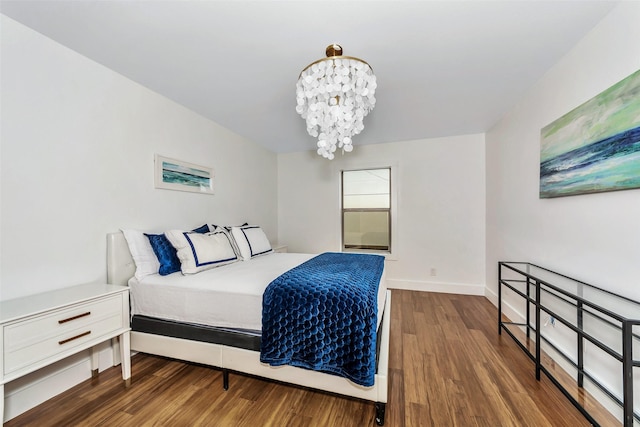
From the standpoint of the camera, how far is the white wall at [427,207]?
3.72 meters

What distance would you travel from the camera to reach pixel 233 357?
5.54ft

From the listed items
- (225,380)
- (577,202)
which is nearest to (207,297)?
(225,380)

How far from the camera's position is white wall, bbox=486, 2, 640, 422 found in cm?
138

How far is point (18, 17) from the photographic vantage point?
5.00 ft

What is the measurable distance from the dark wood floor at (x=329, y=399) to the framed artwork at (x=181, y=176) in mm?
1574

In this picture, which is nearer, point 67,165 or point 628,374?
point 628,374

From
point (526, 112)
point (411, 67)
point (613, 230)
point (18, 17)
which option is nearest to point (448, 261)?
point (526, 112)

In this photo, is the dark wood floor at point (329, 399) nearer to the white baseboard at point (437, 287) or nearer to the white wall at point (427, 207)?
the white baseboard at point (437, 287)

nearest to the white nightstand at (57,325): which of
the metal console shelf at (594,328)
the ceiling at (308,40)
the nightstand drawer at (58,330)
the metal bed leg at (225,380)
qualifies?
the nightstand drawer at (58,330)

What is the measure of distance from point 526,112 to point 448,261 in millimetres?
2189

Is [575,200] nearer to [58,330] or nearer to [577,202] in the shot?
[577,202]

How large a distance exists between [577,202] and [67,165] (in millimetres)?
3571

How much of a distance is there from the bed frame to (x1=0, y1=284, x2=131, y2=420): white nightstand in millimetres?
209

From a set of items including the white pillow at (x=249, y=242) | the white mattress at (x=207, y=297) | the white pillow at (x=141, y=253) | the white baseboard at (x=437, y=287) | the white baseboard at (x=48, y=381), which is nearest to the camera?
the white baseboard at (x=48, y=381)
